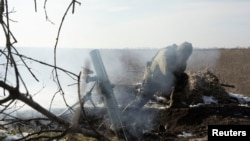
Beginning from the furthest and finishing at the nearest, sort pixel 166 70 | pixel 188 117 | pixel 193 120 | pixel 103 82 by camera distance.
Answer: pixel 188 117 → pixel 193 120 → pixel 166 70 → pixel 103 82

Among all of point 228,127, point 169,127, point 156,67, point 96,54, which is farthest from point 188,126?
point 96,54

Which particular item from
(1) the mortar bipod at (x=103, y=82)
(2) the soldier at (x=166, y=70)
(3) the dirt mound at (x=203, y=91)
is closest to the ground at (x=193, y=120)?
(2) the soldier at (x=166, y=70)

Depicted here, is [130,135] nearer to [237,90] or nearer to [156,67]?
[156,67]

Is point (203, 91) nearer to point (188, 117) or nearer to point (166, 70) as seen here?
point (188, 117)

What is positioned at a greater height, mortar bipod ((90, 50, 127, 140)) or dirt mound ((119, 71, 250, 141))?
mortar bipod ((90, 50, 127, 140))

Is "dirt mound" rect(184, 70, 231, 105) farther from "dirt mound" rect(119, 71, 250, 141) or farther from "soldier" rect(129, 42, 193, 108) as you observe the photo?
"soldier" rect(129, 42, 193, 108)

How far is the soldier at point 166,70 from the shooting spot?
9742 millimetres

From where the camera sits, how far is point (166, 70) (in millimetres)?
9836

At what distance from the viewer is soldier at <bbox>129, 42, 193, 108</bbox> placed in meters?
9.74

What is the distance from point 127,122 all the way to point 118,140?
5.87 feet

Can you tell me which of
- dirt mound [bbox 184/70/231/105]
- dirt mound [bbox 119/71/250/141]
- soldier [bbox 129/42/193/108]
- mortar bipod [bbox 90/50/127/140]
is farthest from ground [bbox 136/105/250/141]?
mortar bipod [bbox 90/50/127/140]

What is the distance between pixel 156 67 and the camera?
1002cm

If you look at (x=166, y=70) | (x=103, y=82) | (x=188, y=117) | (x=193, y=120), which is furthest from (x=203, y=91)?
(x=103, y=82)

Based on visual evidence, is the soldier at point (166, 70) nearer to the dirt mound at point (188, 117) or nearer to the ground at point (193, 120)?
the dirt mound at point (188, 117)
